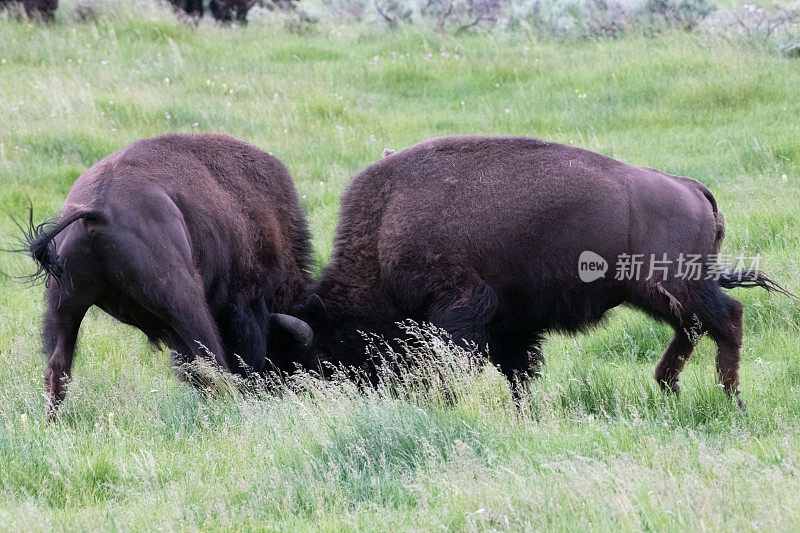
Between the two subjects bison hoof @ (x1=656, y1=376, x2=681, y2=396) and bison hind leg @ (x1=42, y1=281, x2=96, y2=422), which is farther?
bison hoof @ (x1=656, y1=376, x2=681, y2=396)

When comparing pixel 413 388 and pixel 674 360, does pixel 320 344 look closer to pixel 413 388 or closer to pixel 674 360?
pixel 413 388

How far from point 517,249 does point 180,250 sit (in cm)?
196

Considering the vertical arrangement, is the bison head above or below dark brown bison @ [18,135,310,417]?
below

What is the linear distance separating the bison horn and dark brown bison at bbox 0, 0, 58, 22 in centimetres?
1399

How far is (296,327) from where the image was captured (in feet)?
19.3

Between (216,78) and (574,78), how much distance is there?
5254 mm

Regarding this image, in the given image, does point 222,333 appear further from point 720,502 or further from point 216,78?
point 216,78

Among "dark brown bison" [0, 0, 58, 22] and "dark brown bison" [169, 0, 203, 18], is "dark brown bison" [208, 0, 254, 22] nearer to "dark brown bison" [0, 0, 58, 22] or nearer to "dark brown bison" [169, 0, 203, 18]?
"dark brown bison" [169, 0, 203, 18]

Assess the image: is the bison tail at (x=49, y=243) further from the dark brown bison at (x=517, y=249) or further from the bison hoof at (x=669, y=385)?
the bison hoof at (x=669, y=385)

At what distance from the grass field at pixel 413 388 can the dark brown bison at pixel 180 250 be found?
1.42 ft

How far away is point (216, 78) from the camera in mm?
14109

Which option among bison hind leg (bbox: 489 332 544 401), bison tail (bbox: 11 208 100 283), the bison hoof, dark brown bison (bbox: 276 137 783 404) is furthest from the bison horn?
the bison hoof

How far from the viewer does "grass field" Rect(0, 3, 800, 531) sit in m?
3.73

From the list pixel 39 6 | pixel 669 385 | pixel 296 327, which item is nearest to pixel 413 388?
pixel 296 327
